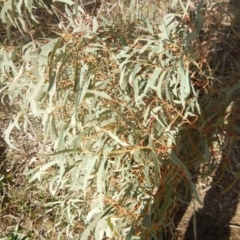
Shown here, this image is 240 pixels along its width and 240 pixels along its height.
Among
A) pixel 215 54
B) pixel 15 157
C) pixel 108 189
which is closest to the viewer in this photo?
pixel 108 189

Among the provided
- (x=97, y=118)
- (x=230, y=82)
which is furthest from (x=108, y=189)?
(x=230, y=82)

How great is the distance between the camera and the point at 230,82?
1.76 m

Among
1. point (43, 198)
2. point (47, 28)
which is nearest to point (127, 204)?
point (43, 198)

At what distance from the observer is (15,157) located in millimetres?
2188

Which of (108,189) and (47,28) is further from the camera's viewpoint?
(47,28)

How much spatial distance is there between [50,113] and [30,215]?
2.14 feet

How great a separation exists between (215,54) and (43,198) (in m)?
1.03

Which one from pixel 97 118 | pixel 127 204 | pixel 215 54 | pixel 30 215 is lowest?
pixel 30 215

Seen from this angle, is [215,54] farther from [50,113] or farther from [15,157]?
[15,157]

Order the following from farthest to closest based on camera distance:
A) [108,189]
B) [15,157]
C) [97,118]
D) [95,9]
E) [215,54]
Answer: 1. [95,9]
2. [15,157]
3. [215,54]
4. [108,189]
5. [97,118]

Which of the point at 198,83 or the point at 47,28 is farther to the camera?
the point at 47,28

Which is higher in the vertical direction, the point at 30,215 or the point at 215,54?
the point at 215,54

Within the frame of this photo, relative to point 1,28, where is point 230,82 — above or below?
below

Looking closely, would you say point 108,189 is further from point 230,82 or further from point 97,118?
point 230,82
